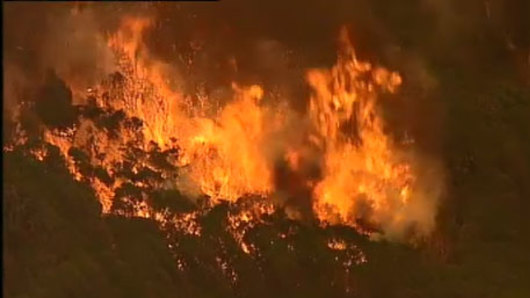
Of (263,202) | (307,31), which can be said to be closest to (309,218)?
(263,202)

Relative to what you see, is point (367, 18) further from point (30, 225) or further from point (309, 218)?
point (30, 225)

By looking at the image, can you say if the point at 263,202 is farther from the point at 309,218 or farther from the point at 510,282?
the point at 510,282

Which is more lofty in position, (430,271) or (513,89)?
(513,89)
